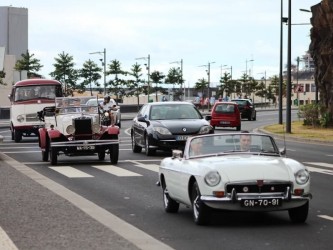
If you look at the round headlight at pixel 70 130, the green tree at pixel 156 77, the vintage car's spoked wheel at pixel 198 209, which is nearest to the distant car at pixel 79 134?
the round headlight at pixel 70 130

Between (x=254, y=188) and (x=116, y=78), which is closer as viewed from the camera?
(x=254, y=188)

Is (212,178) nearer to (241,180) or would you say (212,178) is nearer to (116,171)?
(241,180)

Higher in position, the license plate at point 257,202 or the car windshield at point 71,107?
the car windshield at point 71,107

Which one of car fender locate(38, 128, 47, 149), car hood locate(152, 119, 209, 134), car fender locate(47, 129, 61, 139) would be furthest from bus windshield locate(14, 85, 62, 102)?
car fender locate(47, 129, 61, 139)

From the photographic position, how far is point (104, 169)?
21.8 m

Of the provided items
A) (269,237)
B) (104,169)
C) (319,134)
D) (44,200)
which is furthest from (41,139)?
(319,134)

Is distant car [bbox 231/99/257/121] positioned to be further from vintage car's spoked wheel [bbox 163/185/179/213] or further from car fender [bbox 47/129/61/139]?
vintage car's spoked wheel [bbox 163/185/179/213]

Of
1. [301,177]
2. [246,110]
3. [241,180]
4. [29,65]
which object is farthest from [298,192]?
[29,65]

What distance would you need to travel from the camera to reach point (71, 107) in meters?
24.1

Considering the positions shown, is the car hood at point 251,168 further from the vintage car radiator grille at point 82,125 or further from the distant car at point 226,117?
the distant car at point 226,117

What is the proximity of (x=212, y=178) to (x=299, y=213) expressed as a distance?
130cm

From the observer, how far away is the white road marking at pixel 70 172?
66.0 feet

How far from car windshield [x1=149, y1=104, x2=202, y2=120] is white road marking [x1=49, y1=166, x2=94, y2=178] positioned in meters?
5.06

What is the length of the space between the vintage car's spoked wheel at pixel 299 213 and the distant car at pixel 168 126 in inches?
543
